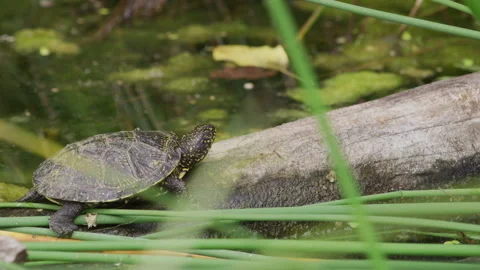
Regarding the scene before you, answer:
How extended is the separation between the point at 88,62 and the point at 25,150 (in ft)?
4.02

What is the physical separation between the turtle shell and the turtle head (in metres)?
0.04

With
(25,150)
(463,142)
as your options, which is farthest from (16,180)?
(463,142)

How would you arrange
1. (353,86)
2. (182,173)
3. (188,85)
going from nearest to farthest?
(182,173), (353,86), (188,85)

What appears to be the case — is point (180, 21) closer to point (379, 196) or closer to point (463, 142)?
point (463, 142)

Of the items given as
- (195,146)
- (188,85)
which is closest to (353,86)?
(188,85)

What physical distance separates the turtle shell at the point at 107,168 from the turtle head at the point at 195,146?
43mm

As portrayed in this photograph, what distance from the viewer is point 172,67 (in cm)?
418

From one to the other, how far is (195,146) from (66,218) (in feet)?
1.69

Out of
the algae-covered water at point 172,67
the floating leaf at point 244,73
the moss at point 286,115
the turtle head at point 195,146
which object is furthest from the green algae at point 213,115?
the turtle head at point 195,146

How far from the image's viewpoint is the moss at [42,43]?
4367mm

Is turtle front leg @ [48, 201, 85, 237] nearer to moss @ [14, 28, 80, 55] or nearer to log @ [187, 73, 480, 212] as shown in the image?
log @ [187, 73, 480, 212]

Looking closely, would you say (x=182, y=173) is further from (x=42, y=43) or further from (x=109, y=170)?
(x=42, y=43)

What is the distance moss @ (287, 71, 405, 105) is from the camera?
3674 millimetres

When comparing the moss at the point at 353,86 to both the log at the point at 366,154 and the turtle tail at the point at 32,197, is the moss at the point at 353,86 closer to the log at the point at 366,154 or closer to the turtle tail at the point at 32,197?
the log at the point at 366,154
